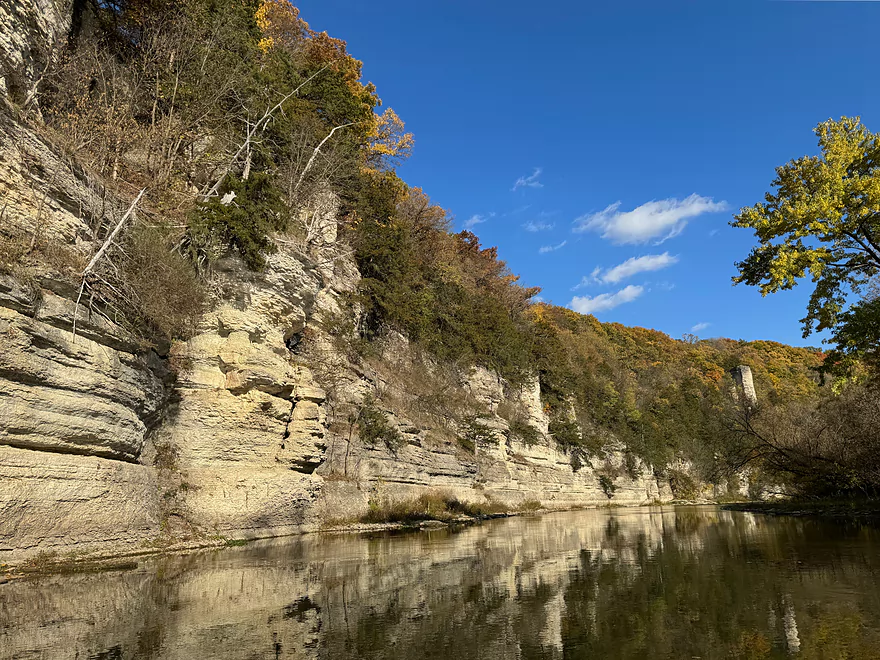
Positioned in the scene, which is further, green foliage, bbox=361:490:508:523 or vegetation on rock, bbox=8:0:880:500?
green foliage, bbox=361:490:508:523

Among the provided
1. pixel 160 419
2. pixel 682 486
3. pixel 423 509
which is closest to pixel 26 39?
pixel 160 419

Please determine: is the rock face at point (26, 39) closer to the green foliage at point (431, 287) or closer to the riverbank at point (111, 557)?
the riverbank at point (111, 557)

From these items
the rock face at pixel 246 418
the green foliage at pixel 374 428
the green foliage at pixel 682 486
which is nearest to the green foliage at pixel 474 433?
the green foliage at pixel 374 428

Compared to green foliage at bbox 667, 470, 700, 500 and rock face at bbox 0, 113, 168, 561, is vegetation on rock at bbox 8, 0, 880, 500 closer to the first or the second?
rock face at bbox 0, 113, 168, 561

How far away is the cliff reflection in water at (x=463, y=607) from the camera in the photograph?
13.0 ft

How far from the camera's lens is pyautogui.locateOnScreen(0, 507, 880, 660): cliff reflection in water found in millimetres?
3953

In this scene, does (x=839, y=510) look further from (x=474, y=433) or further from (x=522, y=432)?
(x=522, y=432)

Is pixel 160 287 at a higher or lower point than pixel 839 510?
higher

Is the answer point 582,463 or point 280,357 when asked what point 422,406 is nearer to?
point 280,357

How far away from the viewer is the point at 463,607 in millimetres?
5477

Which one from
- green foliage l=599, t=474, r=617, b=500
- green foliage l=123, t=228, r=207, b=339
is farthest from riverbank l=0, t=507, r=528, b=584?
green foliage l=599, t=474, r=617, b=500

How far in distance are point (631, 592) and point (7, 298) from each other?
33.5 ft

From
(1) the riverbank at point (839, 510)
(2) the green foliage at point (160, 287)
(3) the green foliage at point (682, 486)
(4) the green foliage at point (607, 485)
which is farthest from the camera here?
(3) the green foliage at point (682, 486)

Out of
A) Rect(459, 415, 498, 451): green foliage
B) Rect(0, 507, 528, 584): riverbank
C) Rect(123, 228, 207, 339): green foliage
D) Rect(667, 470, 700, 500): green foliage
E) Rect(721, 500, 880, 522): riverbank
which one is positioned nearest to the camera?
Rect(0, 507, 528, 584): riverbank
